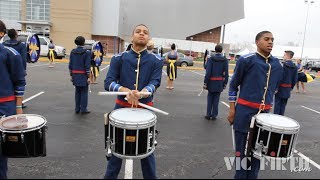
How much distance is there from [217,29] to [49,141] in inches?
2595

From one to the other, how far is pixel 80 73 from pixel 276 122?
19.2ft

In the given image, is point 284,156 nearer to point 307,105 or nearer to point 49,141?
point 49,141

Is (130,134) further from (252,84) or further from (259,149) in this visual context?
(252,84)

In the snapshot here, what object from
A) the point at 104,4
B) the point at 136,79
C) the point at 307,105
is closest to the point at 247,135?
the point at 136,79

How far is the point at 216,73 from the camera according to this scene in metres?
8.85

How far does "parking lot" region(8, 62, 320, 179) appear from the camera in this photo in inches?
185

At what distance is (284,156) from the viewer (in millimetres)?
3682

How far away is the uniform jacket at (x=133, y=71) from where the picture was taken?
3.88 metres

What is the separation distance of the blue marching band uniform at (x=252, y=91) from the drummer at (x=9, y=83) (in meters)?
2.52

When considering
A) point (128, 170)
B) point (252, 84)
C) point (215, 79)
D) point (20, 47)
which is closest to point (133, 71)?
point (252, 84)

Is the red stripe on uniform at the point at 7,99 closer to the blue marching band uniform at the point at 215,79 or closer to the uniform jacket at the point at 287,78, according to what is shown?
the blue marching band uniform at the point at 215,79

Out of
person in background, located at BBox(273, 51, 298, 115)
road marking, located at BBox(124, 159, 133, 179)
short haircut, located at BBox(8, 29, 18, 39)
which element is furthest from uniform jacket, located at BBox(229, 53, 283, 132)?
short haircut, located at BBox(8, 29, 18, 39)

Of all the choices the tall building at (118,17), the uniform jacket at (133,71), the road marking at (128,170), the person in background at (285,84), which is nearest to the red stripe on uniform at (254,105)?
the uniform jacket at (133,71)

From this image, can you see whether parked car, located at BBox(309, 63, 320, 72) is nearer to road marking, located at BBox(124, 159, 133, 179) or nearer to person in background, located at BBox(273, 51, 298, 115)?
person in background, located at BBox(273, 51, 298, 115)
